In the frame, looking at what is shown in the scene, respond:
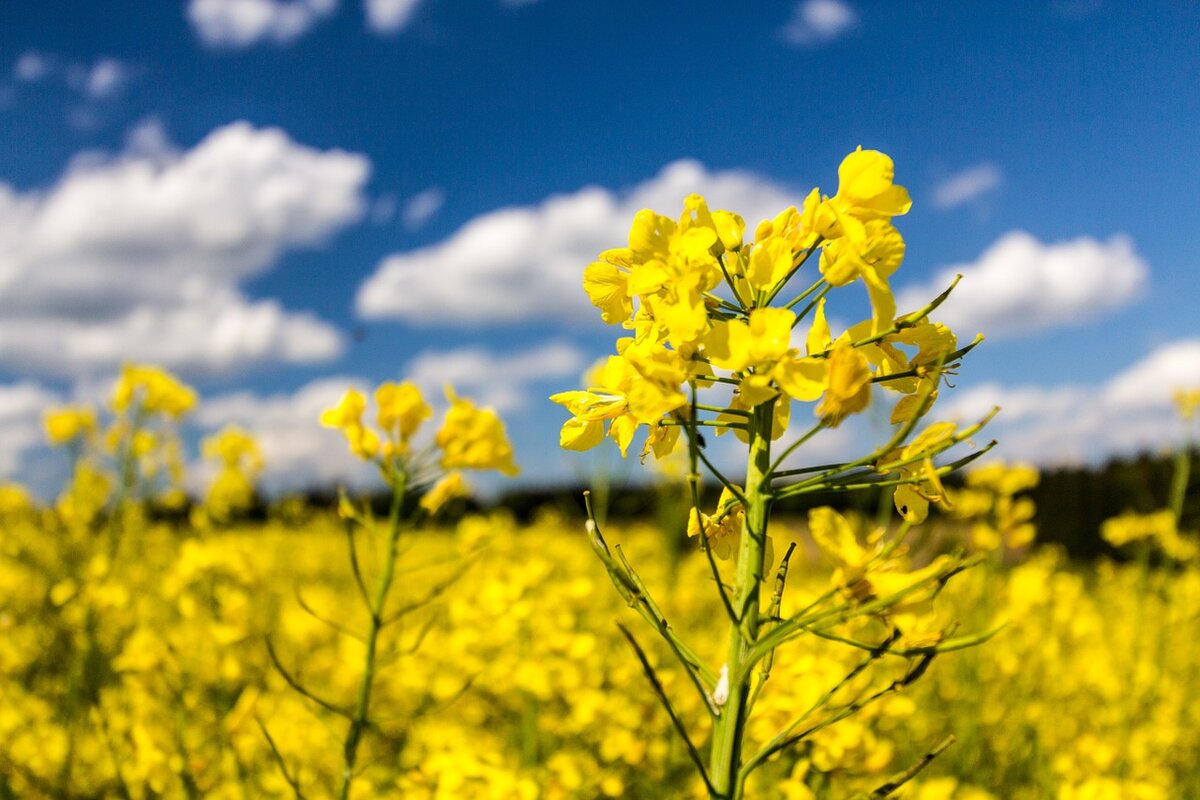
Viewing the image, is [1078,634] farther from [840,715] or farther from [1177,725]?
[840,715]

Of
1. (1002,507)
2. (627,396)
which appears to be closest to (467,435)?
(627,396)

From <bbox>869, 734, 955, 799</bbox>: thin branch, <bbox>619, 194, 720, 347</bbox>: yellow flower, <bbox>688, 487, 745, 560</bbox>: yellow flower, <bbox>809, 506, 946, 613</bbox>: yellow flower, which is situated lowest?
<bbox>869, 734, 955, 799</bbox>: thin branch

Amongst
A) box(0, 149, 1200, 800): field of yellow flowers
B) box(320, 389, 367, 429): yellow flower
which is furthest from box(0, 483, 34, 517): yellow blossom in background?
box(320, 389, 367, 429): yellow flower

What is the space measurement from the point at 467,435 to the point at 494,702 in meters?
1.44

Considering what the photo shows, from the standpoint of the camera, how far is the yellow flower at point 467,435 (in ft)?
5.83

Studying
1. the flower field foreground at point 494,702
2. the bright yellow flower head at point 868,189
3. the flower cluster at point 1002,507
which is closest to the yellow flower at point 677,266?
the bright yellow flower head at point 868,189

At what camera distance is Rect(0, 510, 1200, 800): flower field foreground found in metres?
1.96

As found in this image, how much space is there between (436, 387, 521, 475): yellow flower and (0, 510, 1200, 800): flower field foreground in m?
0.18

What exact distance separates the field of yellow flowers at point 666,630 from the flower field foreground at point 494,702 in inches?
0.7

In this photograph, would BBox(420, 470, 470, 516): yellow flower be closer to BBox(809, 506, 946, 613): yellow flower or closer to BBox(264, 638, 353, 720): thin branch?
BBox(264, 638, 353, 720): thin branch

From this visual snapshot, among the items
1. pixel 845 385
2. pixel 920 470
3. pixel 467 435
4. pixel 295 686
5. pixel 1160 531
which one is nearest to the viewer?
pixel 845 385

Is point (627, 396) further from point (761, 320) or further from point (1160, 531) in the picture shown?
point (1160, 531)

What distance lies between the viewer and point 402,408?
170cm

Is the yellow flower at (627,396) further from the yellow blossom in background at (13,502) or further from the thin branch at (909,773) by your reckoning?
the yellow blossom in background at (13,502)
